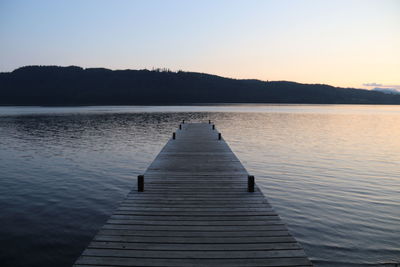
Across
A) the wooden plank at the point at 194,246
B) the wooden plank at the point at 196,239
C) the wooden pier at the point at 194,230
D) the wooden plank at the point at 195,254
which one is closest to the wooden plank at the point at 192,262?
the wooden pier at the point at 194,230

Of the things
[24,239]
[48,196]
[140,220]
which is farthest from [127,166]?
[140,220]

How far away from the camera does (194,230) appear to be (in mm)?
6973

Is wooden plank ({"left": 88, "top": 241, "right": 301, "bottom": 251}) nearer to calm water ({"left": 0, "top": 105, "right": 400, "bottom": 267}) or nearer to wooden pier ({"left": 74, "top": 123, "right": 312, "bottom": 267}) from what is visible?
wooden pier ({"left": 74, "top": 123, "right": 312, "bottom": 267})

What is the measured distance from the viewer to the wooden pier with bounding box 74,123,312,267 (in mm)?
5672

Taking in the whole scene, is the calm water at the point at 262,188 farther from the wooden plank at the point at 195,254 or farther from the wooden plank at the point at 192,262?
the wooden plank at the point at 192,262

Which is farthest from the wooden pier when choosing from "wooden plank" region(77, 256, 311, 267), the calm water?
the calm water

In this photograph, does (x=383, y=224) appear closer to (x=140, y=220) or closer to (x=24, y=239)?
(x=140, y=220)

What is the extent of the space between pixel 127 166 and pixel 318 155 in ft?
51.7

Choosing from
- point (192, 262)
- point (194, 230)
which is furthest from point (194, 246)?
point (194, 230)

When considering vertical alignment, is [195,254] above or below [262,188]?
above

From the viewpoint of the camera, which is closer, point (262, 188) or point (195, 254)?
point (195, 254)

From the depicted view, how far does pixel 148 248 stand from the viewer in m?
6.05

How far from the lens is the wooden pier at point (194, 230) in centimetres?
567

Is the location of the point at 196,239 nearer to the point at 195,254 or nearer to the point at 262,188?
the point at 195,254
